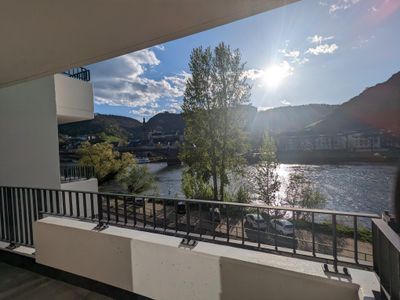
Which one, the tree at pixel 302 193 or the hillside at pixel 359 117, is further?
the tree at pixel 302 193

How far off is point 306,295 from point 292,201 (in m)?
13.5

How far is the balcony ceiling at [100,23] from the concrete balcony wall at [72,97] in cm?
366

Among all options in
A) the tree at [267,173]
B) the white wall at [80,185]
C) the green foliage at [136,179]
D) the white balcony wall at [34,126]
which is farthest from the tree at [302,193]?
the white balcony wall at [34,126]

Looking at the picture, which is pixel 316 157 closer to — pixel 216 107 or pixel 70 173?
pixel 216 107

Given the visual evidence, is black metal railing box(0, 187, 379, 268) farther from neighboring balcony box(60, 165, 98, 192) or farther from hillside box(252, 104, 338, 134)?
hillside box(252, 104, 338, 134)

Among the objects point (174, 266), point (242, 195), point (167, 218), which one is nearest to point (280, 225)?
point (167, 218)

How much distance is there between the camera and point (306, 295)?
1.28m

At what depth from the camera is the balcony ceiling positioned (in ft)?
4.02

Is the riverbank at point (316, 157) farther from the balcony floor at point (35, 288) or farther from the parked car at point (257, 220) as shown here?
the balcony floor at point (35, 288)

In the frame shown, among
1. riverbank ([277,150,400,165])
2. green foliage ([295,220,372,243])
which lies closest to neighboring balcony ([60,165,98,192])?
green foliage ([295,220,372,243])

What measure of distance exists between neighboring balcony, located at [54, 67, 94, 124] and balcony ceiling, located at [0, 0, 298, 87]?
369 centimetres

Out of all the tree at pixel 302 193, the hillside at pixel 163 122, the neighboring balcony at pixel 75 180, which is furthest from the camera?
the hillside at pixel 163 122

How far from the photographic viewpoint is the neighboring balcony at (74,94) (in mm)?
5250

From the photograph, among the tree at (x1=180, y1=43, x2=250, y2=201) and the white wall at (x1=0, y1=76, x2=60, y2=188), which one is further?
the tree at (x1=180, y1=43, x2=250, y2=201)
